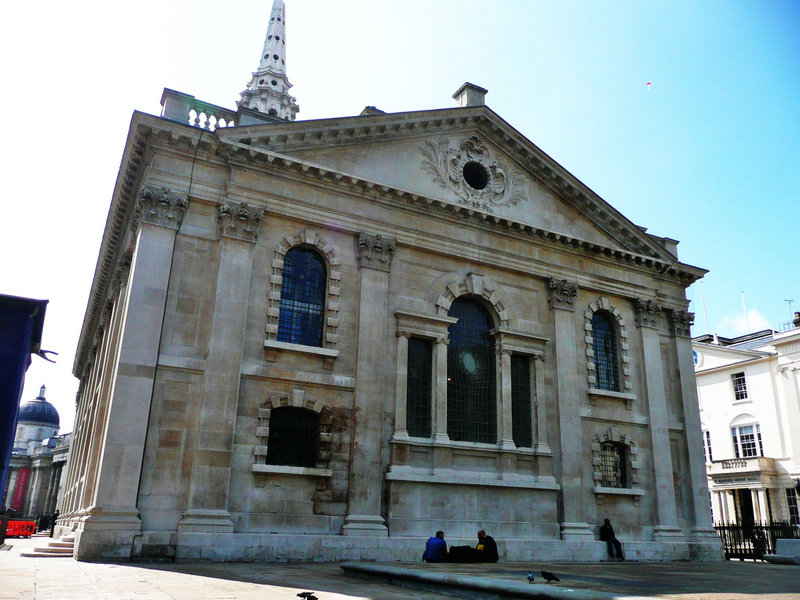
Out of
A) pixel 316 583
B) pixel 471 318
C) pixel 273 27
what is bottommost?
pixel 316 583

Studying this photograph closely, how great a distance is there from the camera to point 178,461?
64.1 feet

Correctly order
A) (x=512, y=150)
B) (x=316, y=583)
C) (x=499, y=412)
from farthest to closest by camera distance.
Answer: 1. (x=512, y=150)
2. (x=499, y=412)
3. (x=316, y=583)

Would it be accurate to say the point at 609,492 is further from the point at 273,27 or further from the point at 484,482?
the point at 273,27

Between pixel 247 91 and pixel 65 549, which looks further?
pixel 247 91

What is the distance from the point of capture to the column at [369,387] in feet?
69.9

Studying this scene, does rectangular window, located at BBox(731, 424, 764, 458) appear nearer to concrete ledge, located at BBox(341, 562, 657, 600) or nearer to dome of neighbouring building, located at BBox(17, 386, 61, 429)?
concrete ledge, located at BBox(341, 562, 657, 600)

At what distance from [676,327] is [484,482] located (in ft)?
42.9

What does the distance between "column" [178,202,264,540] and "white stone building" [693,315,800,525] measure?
39.8m

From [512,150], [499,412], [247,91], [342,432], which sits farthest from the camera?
[247,91]

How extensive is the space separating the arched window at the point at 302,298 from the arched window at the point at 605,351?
40.1 feet

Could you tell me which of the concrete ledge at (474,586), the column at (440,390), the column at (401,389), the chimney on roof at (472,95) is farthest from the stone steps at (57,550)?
the chimney on roof at (472,95)

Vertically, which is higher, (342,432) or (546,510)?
(342,432)

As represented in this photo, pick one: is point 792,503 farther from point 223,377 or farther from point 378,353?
point 223,377

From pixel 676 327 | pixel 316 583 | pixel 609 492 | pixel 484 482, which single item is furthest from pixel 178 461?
pixel 676 327
